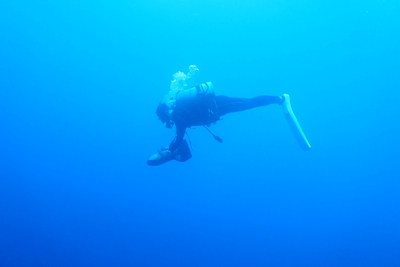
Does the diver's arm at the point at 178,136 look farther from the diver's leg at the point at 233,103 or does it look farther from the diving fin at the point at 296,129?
the diving fin at the point at 296,129

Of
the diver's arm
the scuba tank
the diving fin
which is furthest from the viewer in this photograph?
the diving fin

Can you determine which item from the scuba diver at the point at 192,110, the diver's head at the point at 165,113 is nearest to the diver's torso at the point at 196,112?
the scuba diver at the point at 192,110

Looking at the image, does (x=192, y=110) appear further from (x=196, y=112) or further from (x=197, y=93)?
(x=197, y=93)

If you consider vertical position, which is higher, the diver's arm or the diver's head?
the diver's head

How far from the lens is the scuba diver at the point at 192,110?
5.10 meters

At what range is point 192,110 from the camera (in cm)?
511

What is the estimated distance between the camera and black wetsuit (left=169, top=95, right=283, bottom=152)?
511cm

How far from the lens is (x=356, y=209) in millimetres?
26172

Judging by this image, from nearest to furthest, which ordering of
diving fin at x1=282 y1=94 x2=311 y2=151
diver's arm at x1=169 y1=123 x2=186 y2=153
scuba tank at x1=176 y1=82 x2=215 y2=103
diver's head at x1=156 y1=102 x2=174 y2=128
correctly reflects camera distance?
scuba tank at x1=176 y1=82 x2=215 y2=103
diver's arm at x1=169 y1=123 x2=186 y2=153
diver's head at x1=156 y1=102 x2=174 y2=128
diving fin at x1=282 y1=94 x2=311 y2=151

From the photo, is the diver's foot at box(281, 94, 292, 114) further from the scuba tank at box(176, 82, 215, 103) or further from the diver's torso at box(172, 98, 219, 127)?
the scuba tank at box(176, 82, 215, 103)

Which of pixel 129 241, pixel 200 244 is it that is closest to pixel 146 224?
pixel 129 241

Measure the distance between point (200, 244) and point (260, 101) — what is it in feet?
75.1

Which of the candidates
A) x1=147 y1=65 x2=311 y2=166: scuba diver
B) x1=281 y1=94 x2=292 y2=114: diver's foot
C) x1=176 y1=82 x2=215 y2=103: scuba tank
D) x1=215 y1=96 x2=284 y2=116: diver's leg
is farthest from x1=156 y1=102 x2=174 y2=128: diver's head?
x1=281 y1=94 x2=292 y2=114: diver's foot

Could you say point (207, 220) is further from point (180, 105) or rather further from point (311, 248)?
point (180, 105)
